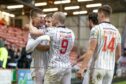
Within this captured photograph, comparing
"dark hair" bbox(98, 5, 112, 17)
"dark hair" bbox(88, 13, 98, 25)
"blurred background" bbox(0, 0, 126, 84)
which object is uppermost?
"dark hair" bbox(98, 5, 112, 17)

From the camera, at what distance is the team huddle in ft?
21.8

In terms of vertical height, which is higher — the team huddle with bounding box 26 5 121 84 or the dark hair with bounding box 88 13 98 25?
the dark hair with bounding box 88 13 98 25

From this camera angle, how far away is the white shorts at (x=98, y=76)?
665cm

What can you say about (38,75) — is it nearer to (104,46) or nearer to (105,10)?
(104,46)

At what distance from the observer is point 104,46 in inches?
263

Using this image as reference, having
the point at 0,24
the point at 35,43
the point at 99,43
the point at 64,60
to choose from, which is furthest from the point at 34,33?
the point at 0,24

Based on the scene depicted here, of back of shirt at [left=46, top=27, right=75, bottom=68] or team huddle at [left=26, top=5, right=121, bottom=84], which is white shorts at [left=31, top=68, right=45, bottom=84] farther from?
back of shirt at [left=46, top=27, right=75, bottom=68]

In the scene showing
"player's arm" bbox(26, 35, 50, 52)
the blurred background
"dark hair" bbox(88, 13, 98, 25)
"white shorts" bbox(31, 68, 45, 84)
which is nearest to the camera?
"player's arm" bbox(26, 35, 50, 52)

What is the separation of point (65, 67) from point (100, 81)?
2.14 ft

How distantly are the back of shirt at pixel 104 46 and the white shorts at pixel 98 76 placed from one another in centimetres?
7


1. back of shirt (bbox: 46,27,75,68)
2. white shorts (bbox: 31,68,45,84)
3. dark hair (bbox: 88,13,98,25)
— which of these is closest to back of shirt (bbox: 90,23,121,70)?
dark hair (bbox: 88,13,98,25)

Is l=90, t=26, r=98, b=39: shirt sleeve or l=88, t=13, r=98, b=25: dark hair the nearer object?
l=90, t=26, r=98, b=39: shirt sleeve

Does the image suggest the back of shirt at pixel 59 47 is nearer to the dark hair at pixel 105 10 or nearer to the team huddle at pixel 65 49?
the team huddle at pixel 65 49

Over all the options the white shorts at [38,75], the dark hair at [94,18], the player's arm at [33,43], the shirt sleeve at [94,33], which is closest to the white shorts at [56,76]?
the white shorts at [38,75]
